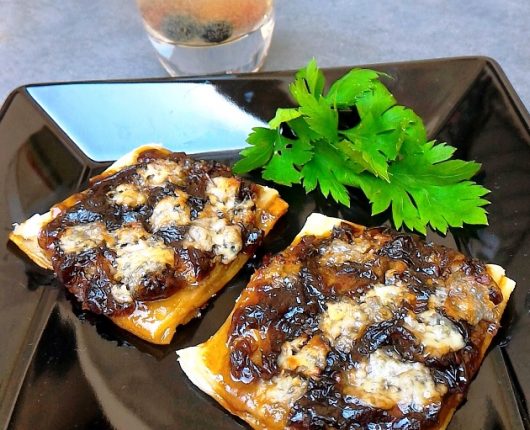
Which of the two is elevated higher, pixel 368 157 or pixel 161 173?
pixel 161 173

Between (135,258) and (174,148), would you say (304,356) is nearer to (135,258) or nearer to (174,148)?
(135,258)

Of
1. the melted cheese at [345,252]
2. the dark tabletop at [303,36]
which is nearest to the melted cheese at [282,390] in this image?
the melted cheese at [345,252]

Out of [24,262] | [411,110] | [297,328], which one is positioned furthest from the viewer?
[411,110]

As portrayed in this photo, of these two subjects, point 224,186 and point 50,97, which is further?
point 50,97

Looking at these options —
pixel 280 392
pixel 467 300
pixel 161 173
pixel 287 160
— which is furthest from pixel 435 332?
pixel 161 173

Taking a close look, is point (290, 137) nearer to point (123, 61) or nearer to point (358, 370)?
point (358, 370)

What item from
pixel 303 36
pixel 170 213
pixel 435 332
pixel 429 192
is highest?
pixel 170 213

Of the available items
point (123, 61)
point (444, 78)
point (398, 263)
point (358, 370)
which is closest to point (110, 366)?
point (358, 370)
